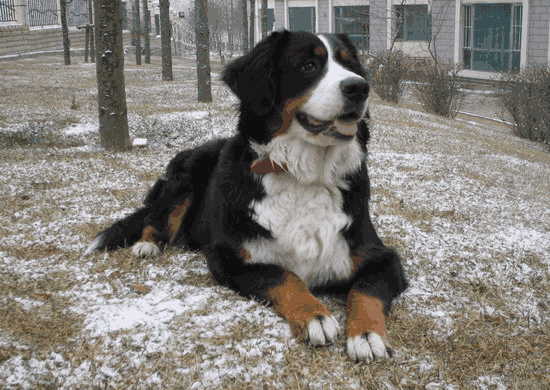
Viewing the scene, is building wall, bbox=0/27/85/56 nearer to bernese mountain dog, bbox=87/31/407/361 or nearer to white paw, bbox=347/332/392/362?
bernese mountain dog, bbox=87/31/407/361

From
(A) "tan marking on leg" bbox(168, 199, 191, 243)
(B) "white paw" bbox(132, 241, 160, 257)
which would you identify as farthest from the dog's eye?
(B) "white paw" bbox(132, 241, 160, 257)

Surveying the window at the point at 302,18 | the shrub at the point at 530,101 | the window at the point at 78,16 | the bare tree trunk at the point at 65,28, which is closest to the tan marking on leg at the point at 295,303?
the shrub at the point at 530,101

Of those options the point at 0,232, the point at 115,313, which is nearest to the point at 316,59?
the point at 115,313

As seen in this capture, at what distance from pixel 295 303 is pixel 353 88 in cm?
114

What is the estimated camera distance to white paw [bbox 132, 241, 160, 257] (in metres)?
3.89

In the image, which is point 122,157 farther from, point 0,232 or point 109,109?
point 0,232

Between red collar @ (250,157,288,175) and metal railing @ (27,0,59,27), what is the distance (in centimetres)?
3692

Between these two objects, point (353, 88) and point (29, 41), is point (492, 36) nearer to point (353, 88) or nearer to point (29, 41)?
point (29, 41)

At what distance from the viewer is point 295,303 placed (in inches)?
111

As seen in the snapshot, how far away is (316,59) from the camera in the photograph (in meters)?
3.13

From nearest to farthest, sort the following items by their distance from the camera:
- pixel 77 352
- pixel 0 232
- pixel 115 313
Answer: pixel 77 352
pixel 115 313
pixel 0 232

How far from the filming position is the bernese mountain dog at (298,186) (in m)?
3.01

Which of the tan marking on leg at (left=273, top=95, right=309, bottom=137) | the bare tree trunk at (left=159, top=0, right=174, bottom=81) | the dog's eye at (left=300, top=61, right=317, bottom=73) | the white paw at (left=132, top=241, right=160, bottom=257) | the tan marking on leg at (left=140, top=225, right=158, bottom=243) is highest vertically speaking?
the bare tree trunk at (left=159, top=0, right=174, bottom=81)

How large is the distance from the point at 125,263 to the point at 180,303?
0.81 metres
